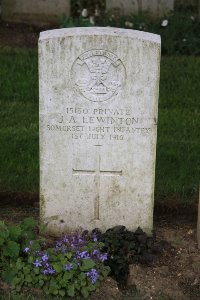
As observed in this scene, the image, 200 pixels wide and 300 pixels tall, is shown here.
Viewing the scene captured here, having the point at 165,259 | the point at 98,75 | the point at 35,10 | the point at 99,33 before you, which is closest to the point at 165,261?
the point at 165,259

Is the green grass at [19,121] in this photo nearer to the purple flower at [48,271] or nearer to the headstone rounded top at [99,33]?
the purple flower at [48,271]

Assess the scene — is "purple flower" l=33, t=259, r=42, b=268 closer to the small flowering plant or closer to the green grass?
the small flowering plant

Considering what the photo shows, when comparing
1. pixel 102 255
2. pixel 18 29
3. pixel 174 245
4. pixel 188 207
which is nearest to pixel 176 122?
pixel 188 207

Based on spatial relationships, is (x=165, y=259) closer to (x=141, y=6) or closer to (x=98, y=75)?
(x=98, y=75)

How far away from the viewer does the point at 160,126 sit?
6551mm

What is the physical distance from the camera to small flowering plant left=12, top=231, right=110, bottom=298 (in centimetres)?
432

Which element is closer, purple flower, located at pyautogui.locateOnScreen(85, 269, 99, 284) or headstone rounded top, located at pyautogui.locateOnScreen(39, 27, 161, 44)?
purple flower, located at pyautogui.locateOnScreen(85, 269, 99, 284)

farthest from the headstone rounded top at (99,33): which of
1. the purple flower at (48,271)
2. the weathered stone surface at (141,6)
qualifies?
the weathered stone surface at (141,6)

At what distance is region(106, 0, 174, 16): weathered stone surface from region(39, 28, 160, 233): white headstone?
445 centimetres

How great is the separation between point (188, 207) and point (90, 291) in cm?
126

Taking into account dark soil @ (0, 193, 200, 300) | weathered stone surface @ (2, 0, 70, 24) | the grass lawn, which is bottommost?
dark soil @ (0, 193, 200, 300)

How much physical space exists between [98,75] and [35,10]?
186 inches

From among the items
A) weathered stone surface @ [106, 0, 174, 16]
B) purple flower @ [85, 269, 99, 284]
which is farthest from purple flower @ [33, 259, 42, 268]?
weathered stone surface @ [106, 0, 174, 16]

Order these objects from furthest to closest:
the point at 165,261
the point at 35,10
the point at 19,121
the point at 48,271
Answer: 1. the point at 35,10
2. the point at 19,121
3. the point at 165,261
4. the point at 48,271
